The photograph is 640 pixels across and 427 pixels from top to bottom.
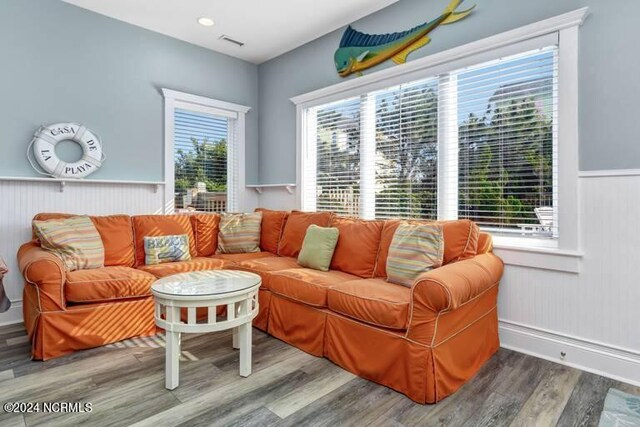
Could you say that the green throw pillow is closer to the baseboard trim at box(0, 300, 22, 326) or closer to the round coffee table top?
the round coffee table top

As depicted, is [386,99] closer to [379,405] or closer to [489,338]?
Answer: [489,338]

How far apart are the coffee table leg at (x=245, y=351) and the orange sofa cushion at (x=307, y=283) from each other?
19.8 inches

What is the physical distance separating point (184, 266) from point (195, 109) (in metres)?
1.95

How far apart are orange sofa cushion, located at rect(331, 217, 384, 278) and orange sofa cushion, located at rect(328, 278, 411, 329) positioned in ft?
1.10

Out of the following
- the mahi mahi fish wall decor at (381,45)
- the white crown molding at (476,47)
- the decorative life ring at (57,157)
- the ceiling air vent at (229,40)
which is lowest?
the decorative life ring at (57,157)

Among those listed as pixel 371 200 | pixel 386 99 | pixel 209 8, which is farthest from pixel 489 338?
pixel 209 8

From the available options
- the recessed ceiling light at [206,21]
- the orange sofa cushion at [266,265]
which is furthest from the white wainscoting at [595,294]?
the recessed ceiling light at [206,21]

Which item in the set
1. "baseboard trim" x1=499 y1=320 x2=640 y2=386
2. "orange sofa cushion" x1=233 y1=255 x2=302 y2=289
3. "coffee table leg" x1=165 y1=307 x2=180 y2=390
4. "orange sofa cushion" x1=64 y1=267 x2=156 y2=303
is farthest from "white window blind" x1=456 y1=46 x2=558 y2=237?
"orange sofa cushion" x1=64 y1=267 x2=156 y2=303

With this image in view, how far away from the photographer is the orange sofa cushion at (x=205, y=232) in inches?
148

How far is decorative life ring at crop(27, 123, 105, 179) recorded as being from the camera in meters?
3.14

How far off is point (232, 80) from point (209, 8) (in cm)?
115

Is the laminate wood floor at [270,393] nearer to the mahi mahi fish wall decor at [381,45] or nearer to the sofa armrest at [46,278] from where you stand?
the sofa armrest at [46,278]

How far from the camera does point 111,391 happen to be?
2021 mm

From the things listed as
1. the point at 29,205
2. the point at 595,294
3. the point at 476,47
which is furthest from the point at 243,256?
the point at 595,294
